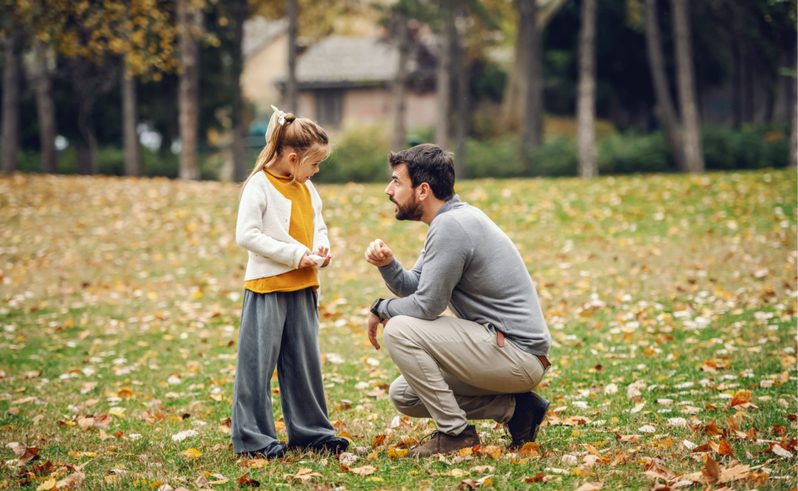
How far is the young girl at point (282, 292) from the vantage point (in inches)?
183

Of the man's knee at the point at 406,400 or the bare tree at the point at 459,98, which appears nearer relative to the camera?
the man's knee at the point at 406,400

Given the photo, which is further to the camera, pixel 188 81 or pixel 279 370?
pixel 188 81

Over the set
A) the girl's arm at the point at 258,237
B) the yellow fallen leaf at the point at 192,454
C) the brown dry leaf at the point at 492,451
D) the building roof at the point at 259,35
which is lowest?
the yellow fallen leaf at the point at 192,454

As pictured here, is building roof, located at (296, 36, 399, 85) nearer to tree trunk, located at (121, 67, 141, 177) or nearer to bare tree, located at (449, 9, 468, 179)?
bare tree, located at (449, 9, 468, 179)

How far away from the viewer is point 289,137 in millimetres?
4680

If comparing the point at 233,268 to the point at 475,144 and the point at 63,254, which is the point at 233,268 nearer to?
the point at 63,254

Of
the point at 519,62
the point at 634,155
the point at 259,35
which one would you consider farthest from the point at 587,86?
the point at 259,35

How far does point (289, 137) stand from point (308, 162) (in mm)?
171

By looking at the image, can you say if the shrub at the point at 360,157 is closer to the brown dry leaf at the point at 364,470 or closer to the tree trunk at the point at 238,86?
the tree trunk at the point at 238,86

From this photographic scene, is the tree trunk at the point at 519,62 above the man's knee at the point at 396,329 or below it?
above

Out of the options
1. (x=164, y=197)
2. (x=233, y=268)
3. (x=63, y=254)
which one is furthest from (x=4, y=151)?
(x=233, y=268)

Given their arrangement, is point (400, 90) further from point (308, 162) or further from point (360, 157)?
point (308, 162)

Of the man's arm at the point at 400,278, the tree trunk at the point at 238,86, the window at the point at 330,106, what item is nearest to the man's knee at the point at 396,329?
the man's arm at the point at 400,278

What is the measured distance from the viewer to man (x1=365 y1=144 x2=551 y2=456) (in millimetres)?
4445
